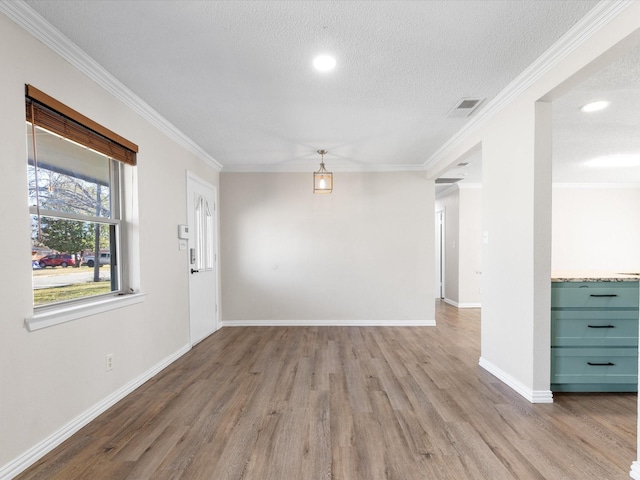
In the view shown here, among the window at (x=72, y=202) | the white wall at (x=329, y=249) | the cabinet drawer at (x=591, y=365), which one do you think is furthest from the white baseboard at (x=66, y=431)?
the cabinet drawer at (x=591, y=365)

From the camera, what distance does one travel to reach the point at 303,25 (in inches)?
74.6

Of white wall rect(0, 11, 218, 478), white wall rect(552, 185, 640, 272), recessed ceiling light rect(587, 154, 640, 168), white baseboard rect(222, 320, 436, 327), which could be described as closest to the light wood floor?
white wall rect(0, 11, 218, 478)

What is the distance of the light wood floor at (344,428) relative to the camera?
1753 millimetres

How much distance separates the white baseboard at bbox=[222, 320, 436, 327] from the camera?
5.09 meters

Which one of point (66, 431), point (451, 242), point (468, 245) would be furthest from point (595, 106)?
point (66, 431)

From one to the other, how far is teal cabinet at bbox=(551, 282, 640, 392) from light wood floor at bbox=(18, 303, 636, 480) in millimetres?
151

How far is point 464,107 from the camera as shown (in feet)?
9.88

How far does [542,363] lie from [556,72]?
83.4 inches

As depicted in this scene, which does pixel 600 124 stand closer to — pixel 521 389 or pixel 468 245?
pixel 521 389

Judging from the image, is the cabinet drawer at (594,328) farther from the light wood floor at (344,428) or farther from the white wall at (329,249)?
the white wall at (329,249)

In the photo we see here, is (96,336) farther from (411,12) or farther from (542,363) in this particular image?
(542,363)

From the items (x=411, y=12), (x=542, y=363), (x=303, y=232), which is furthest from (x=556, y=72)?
(x=303, y=232)

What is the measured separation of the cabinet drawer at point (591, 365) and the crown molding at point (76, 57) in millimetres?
4096

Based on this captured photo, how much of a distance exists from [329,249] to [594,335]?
3.33 m
